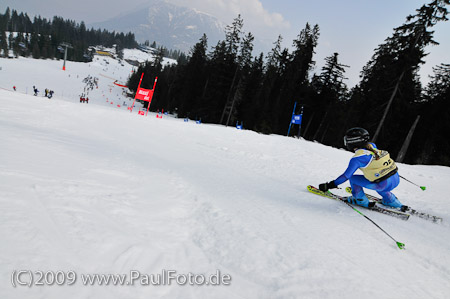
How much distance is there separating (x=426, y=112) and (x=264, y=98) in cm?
2065

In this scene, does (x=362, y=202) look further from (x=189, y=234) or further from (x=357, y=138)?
(x=189, y=234)

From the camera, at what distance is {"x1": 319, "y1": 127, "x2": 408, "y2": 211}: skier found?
4.94 metres

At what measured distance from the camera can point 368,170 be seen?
5.05 metres

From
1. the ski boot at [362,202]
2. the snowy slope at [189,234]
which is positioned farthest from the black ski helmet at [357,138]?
the snowy slope at [189,234]

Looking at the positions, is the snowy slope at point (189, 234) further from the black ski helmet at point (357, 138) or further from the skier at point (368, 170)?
the black ski helmet at point (357, 138)

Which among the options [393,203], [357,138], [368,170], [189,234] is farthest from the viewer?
[393,203]

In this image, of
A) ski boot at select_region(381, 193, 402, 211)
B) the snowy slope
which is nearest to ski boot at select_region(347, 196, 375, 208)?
the snowy slope

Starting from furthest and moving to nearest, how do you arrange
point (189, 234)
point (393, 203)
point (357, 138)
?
point (393, 203) → point (357, 138) → point (189, 234)

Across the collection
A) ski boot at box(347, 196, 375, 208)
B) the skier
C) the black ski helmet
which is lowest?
ski boot at box(347, 196, 375, 208)

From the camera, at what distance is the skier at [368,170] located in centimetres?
494

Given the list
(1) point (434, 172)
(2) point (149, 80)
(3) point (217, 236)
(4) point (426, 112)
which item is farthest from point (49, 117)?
(2) point (149, 80)

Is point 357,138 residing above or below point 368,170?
above

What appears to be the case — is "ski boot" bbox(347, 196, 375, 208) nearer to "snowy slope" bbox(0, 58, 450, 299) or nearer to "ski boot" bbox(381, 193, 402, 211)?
"snowy slope" bbox(0, 58, 450, 299)

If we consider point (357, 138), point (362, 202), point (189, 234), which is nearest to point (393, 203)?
point (362, 202)
